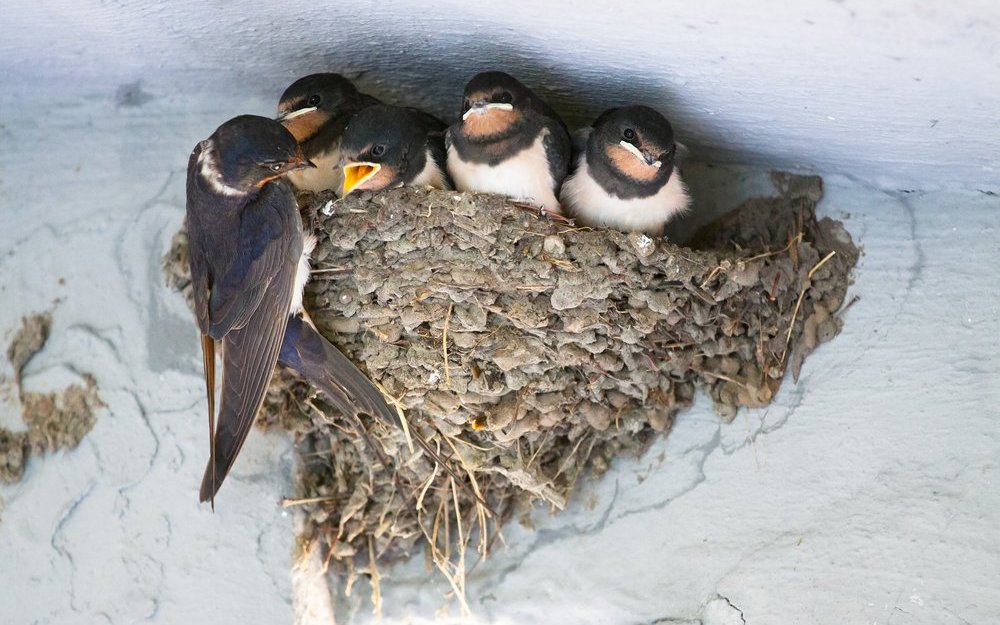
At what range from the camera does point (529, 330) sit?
2.65 metres

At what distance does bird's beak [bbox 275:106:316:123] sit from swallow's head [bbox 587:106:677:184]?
0.70 m

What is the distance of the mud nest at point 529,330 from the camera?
2.59 m

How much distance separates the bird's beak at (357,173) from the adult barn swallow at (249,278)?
0.13 meters

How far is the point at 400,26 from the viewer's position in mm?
2596

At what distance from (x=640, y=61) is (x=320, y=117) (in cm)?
83

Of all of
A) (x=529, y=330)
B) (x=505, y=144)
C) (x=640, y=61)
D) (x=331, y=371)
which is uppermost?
(x=640, y=61)

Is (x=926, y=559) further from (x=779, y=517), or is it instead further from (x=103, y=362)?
(x=103, y=362)

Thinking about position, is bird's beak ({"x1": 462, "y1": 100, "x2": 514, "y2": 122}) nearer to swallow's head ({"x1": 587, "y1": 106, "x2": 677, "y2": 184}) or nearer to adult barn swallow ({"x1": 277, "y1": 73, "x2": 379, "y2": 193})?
swallow's head ({"x1": 587, "y1": 106, "x2": 677, "y2": 184})

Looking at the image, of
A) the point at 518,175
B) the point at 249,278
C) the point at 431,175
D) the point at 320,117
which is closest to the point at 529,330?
the point at 518,175

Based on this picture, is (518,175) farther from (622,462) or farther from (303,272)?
(622,462)

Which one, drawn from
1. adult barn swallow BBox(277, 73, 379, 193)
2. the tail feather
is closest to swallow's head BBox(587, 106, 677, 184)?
adult barn swallow BBox(277, 73, 379, 193)

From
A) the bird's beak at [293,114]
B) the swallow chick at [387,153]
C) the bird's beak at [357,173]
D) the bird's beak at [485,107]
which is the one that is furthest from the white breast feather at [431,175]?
the bird's beak at [293,114]

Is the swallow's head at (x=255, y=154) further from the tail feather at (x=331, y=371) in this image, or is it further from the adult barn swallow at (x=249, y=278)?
the tail feather at (x=331, y=371)

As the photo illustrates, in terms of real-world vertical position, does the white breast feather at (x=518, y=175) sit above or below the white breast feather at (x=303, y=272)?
above
